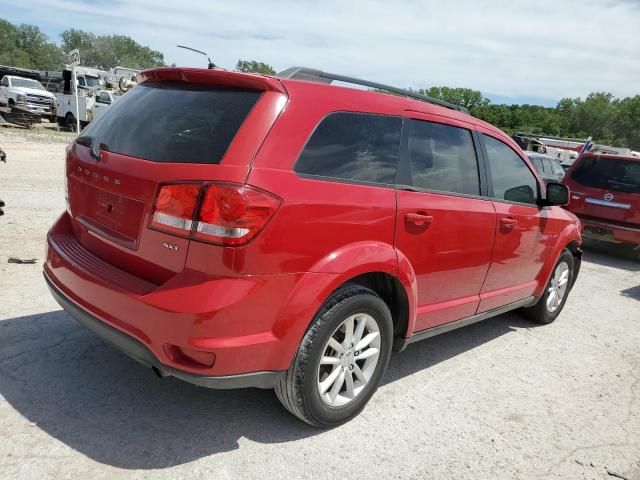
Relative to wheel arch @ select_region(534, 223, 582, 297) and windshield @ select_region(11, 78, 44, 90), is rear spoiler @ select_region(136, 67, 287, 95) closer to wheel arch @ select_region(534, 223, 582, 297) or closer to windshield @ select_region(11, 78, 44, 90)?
wheel arch @ select_region(534, 223, 582, 297)

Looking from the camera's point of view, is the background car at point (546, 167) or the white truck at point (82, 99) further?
the white truck at point (82, 99)

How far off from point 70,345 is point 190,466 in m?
1.54

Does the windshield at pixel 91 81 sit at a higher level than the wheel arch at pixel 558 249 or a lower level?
higher

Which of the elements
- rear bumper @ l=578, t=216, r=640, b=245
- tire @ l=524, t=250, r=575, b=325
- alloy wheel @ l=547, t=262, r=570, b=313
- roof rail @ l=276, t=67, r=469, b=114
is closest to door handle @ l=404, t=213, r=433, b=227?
roof rail @ l=276, t=67, r=469, b=114

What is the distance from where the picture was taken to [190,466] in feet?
8.19

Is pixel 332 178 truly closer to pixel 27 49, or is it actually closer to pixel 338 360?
pixel 338 360

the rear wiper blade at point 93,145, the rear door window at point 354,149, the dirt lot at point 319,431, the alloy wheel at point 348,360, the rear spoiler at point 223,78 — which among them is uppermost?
the rear spoiler at point 223,78

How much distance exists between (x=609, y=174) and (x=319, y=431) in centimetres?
823

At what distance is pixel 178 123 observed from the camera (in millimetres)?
2643

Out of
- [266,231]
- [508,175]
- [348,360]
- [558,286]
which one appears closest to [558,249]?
[558,286]

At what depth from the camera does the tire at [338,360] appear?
8.68 feet

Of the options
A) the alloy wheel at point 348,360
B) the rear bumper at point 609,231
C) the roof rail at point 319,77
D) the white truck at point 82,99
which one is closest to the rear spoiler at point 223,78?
the roof rail at point 319,77

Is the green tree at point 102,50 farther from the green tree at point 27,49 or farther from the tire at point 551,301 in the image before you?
the tire at point 551,301

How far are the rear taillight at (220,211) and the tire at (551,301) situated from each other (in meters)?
3.59
